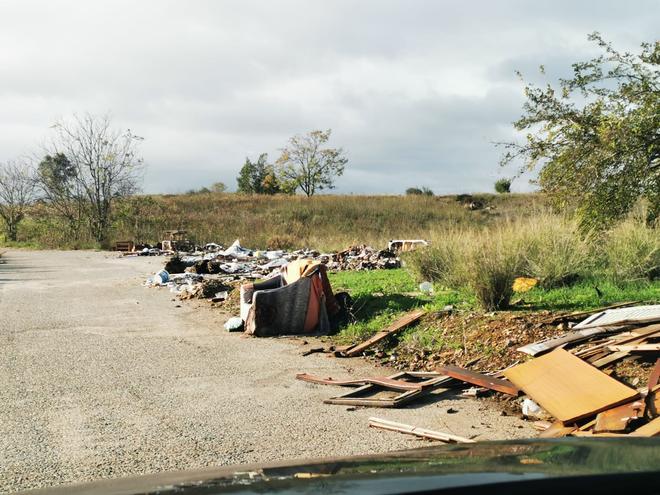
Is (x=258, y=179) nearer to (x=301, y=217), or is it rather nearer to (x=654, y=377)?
(x=301, y=217)

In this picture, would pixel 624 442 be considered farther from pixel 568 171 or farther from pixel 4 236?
pixel 4 236

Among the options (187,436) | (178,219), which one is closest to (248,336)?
(187,436)

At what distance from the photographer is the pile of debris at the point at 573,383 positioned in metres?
5.12

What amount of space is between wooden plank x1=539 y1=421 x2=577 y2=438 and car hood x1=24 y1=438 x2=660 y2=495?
111 inches

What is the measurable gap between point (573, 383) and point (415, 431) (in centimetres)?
159

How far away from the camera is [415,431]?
5.36 m

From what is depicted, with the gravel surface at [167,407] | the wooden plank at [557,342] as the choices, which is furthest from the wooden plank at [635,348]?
the gravel surface at [167,407]

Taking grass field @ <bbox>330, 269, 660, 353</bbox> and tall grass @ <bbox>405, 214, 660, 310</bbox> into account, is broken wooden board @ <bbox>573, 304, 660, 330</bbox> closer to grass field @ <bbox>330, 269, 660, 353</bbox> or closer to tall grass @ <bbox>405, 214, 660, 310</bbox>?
grass field @ <bbox>330, 269, 660, 353</bbox>

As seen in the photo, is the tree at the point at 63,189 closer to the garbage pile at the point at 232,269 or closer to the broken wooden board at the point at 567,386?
the garbage pile at the point at 232,269

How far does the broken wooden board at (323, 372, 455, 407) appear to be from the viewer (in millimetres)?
6360

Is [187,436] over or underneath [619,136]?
underneath

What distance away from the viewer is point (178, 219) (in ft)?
157

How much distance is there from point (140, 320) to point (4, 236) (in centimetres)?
3828

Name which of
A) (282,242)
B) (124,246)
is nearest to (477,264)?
(282,242)
